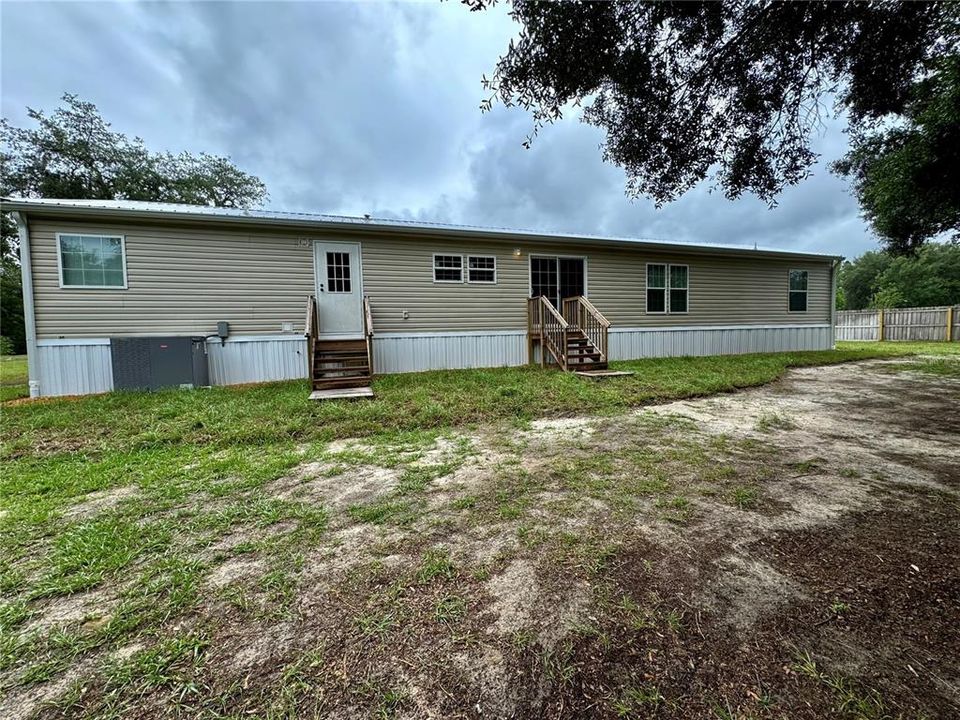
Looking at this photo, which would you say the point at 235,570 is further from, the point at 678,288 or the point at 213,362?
the point at 678,288

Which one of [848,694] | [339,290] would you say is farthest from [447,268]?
[848,694]

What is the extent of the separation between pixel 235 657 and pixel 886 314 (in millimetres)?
26654

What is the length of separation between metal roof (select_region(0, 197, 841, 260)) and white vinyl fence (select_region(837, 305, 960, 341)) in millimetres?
14184

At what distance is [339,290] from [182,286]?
Answer: 112 inches

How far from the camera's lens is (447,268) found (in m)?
9.13

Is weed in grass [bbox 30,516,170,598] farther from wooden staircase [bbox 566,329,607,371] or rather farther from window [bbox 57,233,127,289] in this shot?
wooden staircase [bbox 566,329,607,371]

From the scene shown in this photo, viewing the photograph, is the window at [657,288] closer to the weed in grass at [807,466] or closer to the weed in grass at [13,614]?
the weed in grass at [807,466]

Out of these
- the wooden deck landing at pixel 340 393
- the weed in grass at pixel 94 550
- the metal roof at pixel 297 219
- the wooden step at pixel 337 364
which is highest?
the metal roof at pixel 297 219

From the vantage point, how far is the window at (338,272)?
837cm

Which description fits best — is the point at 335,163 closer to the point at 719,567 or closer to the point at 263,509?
the point at 263,509

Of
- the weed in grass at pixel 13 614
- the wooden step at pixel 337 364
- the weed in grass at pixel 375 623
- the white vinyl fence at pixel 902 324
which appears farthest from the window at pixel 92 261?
the white vinyl fence at pixel 902 324

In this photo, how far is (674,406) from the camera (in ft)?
18.9

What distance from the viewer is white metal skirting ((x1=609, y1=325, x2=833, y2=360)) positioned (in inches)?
423

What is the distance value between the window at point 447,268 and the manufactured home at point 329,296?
0.11 ft
